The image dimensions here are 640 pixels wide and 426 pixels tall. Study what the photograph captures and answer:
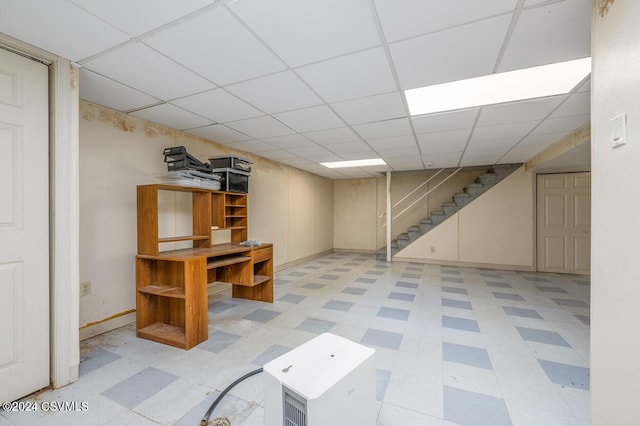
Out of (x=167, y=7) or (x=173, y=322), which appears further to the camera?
(x=173, y=322)

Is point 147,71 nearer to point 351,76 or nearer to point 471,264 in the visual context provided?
point 351,76

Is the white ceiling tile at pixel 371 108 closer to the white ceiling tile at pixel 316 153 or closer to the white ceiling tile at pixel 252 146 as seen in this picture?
the white ceiling tile at pixel 316 153

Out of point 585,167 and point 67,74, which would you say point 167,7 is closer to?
point 67,74

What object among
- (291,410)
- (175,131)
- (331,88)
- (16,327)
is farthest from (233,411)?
(175,131)

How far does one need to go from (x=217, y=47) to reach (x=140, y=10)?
1.49 feet

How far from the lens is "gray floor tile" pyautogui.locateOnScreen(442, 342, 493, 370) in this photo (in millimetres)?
2293

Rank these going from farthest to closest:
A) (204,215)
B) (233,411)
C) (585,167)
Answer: (585,167) < (204,215) < (233,411)

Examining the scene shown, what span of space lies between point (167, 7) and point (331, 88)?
135cm

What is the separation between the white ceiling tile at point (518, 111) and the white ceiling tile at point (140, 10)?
289cm

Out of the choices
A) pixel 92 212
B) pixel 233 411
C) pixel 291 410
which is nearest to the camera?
pixel 291 410

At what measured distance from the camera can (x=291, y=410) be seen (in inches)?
47.6

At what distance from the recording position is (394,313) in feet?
11.3

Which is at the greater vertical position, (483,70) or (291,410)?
(483,70)

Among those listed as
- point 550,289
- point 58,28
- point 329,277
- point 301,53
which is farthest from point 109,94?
point 550,289
